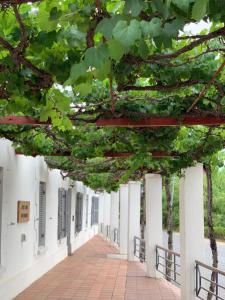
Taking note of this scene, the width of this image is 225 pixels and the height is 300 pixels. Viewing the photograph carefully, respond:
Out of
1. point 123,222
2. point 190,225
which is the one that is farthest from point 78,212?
point 190,225

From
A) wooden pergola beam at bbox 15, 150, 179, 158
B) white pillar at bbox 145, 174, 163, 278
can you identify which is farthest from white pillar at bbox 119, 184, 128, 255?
wooden pergola beam at bbox 15, 150, 179, 158

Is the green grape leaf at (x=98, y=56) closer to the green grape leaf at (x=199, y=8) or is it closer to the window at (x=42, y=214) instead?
the green grape leaf at (x=199, y=8)

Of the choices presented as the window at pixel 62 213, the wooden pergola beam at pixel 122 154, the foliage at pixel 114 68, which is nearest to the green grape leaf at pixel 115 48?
the foliage at pixel 114 68

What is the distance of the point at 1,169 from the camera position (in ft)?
27.1

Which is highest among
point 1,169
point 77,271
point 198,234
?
point 1,169

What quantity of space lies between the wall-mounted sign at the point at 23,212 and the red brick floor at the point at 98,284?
4.36 feet

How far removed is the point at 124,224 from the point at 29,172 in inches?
306

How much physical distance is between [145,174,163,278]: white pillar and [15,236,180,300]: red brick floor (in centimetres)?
37

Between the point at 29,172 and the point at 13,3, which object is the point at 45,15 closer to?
the point at 13,3

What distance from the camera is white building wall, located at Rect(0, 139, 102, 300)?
27.5 ft

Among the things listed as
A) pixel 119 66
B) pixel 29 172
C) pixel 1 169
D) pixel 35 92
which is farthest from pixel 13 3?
pixel 29 172

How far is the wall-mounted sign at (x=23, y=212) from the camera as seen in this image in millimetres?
9242

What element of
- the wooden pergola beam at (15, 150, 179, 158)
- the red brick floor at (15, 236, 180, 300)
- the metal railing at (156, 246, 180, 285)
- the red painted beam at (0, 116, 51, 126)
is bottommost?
the red brick floor at (15, 236, 180, 300)

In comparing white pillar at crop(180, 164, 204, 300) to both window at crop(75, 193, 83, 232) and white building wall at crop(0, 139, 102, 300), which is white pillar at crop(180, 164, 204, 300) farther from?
window at crop(75, 193, 83, 232)
